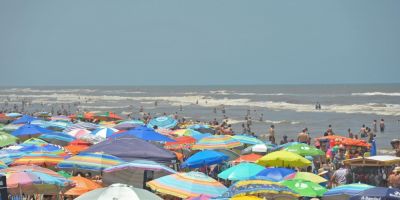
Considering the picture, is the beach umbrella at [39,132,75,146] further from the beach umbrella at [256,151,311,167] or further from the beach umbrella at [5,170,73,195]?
the beach umbrella at [5,170,73,195]

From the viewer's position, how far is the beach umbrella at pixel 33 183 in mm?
9617

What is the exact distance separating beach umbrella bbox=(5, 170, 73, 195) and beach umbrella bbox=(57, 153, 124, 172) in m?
1.28

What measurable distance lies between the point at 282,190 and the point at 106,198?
334 centimetres

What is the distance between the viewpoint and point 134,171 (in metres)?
11.4

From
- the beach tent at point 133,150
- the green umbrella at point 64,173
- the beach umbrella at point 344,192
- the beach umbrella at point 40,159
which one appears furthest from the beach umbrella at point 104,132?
the beach umbrella at point 344,192

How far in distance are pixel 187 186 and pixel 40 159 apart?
14.5ft

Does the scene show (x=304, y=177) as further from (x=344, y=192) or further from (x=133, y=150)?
(x=133, y=150)

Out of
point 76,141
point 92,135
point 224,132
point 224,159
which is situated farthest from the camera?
point 224,132

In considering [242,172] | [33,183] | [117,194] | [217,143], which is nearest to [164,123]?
[217,143]

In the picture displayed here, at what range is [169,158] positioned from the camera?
12562mm

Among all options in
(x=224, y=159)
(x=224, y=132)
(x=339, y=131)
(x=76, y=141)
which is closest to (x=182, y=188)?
(x=224, y=159)

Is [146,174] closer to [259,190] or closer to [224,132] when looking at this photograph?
[259,190]

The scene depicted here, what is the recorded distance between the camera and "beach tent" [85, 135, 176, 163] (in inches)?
493

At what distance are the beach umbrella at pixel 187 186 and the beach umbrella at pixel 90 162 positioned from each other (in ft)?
6.53
